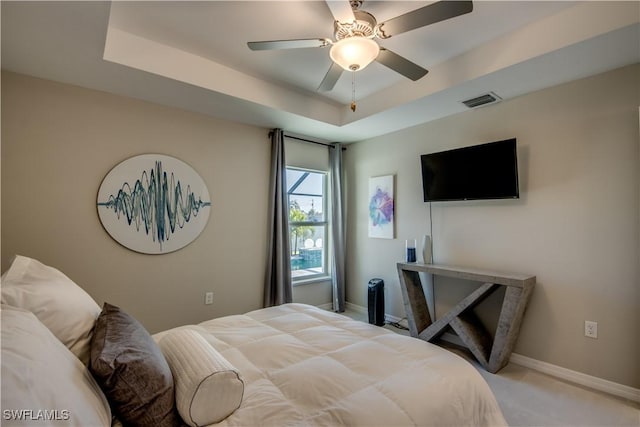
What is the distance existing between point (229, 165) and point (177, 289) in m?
1.43

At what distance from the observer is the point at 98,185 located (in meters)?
2.67

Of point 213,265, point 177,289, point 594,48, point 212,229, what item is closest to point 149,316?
point 177,289

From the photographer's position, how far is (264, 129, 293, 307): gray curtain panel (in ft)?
Answer: 11.9

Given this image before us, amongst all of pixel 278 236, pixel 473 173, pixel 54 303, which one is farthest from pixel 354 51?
pixel 278 236

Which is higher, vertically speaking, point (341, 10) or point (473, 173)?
point (341, 10)

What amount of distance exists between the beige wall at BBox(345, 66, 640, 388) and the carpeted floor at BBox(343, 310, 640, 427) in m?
0.21

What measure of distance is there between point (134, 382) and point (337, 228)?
345 cm

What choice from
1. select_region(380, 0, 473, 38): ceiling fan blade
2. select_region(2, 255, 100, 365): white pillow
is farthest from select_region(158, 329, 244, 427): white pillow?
select_region(380, 0, 473, 38): ceiling fan blade

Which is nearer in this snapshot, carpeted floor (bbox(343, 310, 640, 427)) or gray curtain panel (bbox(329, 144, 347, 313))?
carpeted floor (bbox(343, 310, 640, 427))

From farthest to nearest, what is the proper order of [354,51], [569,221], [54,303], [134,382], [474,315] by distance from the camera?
[474,315], [569,221], [354,51], [54,303], [134,382]

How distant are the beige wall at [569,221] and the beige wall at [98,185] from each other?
2.25 metres

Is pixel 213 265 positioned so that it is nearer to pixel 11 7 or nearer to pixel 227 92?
pixel 227 92

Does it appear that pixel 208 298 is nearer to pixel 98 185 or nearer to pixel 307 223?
pixel 98 185

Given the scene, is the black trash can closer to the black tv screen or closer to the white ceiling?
the black tv screen
